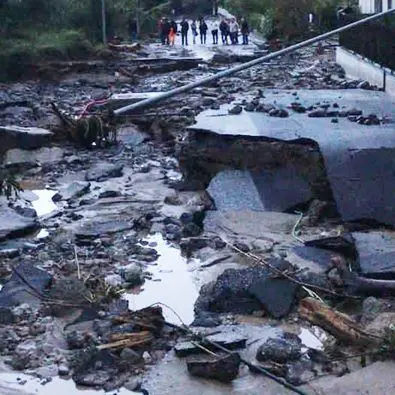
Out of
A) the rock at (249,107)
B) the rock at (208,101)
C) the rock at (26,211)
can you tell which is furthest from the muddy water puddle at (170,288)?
the rock at (208,101)

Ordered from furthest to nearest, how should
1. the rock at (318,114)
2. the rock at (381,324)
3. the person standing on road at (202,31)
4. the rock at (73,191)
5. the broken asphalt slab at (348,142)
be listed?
the person standing on road at (202,31) < the rock at (318,114) < the rock at (73,191) < the broken asphalt slab at (348,142) < the rock at (381,324)

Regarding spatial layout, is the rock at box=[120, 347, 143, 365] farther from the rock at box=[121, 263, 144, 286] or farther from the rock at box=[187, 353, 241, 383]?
the rock at box=[121, 263, 144, 286]

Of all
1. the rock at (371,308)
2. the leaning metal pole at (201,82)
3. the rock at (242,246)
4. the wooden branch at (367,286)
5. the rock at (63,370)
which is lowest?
the rock at (63,370)

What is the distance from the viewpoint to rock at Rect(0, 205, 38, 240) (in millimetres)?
11109

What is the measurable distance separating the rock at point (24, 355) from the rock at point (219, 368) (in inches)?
54.0

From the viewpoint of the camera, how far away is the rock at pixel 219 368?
22.6ft

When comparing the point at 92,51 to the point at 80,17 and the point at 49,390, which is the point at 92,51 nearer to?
the point at 80,17

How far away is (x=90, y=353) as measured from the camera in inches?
287

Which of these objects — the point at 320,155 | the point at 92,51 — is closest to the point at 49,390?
the point at 320,155

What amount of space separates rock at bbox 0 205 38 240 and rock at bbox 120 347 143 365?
4.07 meters

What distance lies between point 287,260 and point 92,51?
23.1m

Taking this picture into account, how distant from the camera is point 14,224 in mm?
11375

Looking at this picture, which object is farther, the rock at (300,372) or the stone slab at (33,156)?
the stone slab at (33,156)

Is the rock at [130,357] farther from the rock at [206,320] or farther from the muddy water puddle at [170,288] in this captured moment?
the muddy water puddle at [170,288]
